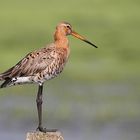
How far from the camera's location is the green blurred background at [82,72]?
13633 millimetres

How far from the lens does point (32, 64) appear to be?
961 centimetres

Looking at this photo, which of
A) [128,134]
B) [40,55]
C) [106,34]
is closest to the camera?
[40,55]

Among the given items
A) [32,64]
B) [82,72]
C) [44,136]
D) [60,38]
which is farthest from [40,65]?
[82,72]

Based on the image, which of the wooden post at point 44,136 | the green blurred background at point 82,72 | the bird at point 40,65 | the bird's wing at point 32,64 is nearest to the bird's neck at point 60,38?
the bird at point 40,65

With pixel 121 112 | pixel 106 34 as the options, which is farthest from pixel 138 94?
pixel 106 34

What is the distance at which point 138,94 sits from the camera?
1524 cm

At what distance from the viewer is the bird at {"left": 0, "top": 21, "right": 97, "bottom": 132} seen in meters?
9.49

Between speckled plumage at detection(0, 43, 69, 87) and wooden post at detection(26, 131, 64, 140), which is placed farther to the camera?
speckled plumage at detection(0, 43, 69, 87)

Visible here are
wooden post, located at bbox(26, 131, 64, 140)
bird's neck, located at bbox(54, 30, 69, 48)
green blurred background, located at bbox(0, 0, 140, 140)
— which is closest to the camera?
wooden post, located at bbox(26, 131, 64, 140)

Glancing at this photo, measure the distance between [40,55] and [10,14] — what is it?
14815 millimetres

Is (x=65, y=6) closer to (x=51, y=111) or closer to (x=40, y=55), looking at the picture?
(x=51, y=111)

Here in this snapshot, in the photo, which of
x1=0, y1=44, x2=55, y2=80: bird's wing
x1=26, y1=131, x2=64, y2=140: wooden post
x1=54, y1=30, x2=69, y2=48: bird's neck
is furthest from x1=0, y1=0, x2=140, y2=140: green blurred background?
x1=26, y1=131, x2=64, y2=140: wooden post

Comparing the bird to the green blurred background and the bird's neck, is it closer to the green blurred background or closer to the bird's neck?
the bird's neck

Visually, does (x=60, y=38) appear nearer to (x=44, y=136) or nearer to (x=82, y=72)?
(x=44, y=136)
